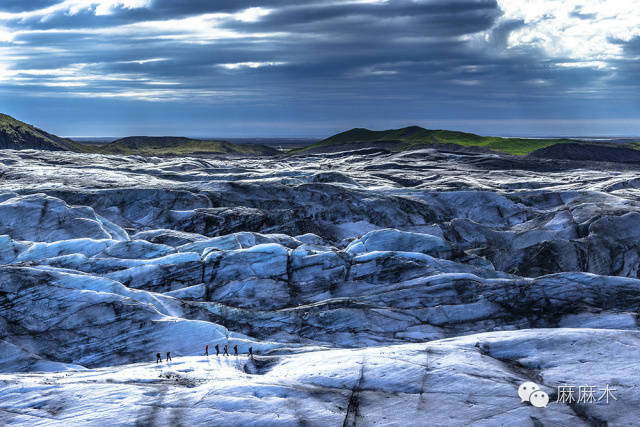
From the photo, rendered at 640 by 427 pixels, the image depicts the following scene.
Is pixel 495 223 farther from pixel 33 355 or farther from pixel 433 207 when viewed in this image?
pixel 33 355

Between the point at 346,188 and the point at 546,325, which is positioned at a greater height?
the point at 346,188

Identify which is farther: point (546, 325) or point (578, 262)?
point (578, 262)

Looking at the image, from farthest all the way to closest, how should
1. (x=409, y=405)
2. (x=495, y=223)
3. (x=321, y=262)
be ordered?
(x=495, y=223) → (x=321, y=262) → (x=409, y=405)

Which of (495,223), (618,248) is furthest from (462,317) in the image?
(495,223)

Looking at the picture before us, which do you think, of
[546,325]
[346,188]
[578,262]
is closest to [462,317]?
[546,325]

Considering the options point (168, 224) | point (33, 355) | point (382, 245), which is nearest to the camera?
point (33, 355)

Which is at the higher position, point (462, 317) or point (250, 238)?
point (250, 238)

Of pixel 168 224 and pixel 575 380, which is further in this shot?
pixel 168 224

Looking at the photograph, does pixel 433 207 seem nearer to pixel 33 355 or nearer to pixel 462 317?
pixel 462 317

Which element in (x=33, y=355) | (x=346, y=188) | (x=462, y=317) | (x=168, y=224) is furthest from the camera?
(x=346, y=188)
